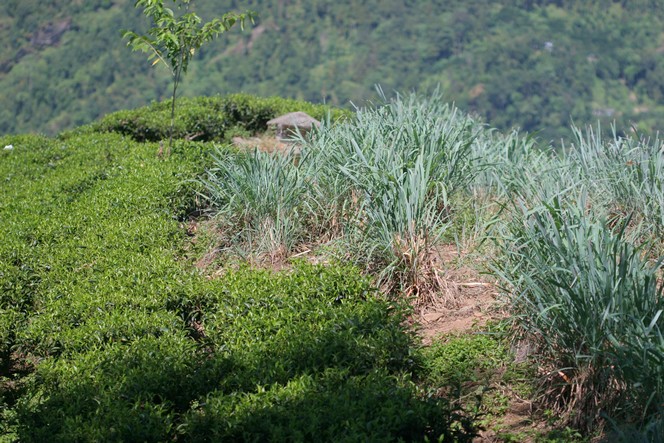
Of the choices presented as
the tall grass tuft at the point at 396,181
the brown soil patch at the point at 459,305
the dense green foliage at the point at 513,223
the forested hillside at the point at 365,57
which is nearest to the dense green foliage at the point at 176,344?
the brown soil patch at the point at 459,305

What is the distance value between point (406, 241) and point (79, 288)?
2.07m

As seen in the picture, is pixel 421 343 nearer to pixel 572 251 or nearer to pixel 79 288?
pixel 572 251

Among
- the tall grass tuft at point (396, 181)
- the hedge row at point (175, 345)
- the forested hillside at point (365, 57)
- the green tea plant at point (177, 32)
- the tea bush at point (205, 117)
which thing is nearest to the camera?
the hedge row at point (175, 345)

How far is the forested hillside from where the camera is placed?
3862 cm

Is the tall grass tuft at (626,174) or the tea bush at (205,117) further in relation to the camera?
the tea bush at (205,117)

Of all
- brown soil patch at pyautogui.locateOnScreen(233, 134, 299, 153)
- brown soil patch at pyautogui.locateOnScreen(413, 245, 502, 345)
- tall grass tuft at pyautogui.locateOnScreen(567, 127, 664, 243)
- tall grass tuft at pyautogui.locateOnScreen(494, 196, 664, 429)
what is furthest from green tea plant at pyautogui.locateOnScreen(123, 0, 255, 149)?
tall grass tuft at pyautogui.locateOnScreen(494, 196, 664, 429)

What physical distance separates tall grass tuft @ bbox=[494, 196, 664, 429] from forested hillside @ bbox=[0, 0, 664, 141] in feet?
103

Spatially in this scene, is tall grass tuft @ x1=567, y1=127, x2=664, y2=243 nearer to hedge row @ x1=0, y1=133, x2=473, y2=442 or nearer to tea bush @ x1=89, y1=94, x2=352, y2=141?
hedge row @ x1=0, y1=133, x2=473, y2=442

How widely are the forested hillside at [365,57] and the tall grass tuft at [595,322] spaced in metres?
31.3

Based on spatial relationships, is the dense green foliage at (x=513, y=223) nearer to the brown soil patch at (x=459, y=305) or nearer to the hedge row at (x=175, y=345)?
the brown soil patch at (x=459, y=305)

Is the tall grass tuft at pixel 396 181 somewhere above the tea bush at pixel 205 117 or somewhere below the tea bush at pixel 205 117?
above

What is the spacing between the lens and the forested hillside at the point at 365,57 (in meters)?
38.6

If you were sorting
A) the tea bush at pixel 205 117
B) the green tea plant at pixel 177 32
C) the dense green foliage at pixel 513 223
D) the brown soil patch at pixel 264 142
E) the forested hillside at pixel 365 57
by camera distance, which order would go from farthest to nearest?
the forested hillside at pixel 365 57, the tea bush at pixel 205 117, the brown soil patch at pixel 264 142, the green tea plant at pixel 177 32, the dense green foliage at pixel 513 223

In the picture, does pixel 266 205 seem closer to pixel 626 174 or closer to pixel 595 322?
pixel 626 174
